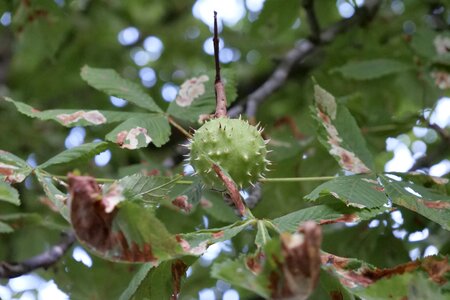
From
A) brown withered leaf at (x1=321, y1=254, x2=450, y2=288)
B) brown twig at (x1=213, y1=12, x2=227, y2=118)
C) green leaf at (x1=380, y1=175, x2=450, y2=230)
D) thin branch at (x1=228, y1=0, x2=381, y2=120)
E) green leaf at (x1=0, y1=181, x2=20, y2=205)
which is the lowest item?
thin branch at (x1=228, y1=0, x2=381, y2=120)

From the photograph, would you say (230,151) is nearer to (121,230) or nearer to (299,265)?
(121,230)

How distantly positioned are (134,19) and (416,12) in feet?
5.38

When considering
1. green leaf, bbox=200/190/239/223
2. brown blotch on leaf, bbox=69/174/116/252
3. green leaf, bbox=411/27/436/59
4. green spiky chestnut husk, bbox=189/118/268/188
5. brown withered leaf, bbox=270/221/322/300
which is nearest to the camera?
brown withered leaf, bbox=270/221/322/300

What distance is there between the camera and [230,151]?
1.41 metres

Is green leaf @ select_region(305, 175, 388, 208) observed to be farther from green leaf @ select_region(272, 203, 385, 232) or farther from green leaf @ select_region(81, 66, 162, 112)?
green leaf @ select_region(81, 66, 162, 112)

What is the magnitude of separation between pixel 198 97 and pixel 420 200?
0.75 metres

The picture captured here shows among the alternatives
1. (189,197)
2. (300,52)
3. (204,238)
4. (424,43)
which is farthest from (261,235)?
(300,52)

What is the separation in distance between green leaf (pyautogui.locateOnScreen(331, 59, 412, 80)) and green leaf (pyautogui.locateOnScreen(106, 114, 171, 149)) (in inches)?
33.8

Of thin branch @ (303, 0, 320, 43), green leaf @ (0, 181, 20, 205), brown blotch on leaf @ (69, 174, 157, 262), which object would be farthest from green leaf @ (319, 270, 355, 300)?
thin branch @ (303, 0, 320, 43)

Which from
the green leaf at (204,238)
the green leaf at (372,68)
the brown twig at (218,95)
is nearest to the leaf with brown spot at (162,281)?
the green leaf at (204,238)

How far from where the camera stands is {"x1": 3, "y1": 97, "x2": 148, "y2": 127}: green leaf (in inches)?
63.5

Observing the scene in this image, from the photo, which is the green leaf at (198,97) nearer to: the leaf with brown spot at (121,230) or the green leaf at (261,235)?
the green leaf at (261,235)

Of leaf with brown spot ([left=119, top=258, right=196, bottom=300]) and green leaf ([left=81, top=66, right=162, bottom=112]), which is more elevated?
green leaf ([left=81, top=66, right=162, bottom=112])

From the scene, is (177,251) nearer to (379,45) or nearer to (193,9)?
(379,45)
